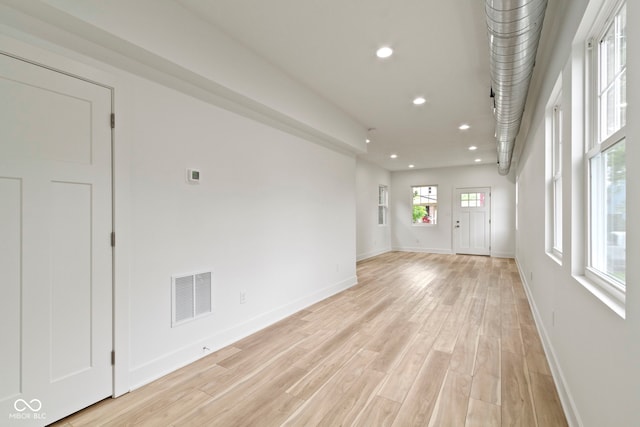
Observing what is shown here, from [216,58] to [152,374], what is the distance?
2619 millimetres

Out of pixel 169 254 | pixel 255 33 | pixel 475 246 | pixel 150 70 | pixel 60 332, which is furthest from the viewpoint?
pixel 475 246

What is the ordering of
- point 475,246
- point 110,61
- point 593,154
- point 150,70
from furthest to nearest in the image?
point 475,246 < point 150,70 < point 110,61 < point 593,154

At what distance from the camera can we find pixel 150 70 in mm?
2221

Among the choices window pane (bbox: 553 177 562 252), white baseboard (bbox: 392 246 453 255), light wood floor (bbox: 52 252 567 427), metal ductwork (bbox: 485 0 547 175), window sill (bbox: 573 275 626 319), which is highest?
metal ductwork (bbox: 485 0 547 175)

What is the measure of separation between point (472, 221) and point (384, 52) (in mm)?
7638

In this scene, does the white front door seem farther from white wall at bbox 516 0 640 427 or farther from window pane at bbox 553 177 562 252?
white wall at bbox 516 0 640 427

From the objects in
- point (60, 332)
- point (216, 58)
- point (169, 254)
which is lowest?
point (60, 332)

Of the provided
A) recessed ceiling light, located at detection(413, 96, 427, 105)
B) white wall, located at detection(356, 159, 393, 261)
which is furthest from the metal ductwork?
white wall, located at detection(356, 159, 393, 261)

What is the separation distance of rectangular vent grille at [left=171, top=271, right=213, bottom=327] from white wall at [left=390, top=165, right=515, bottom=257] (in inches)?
329

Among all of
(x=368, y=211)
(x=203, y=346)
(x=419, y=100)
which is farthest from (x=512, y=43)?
(x=368, y=211)

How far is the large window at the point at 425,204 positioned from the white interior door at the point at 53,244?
923cm

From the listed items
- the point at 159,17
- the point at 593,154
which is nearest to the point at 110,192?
the point at 159,17

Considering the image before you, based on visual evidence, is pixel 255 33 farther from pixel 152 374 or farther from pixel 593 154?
pixel 152 374

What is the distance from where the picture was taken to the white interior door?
1.62 metres
